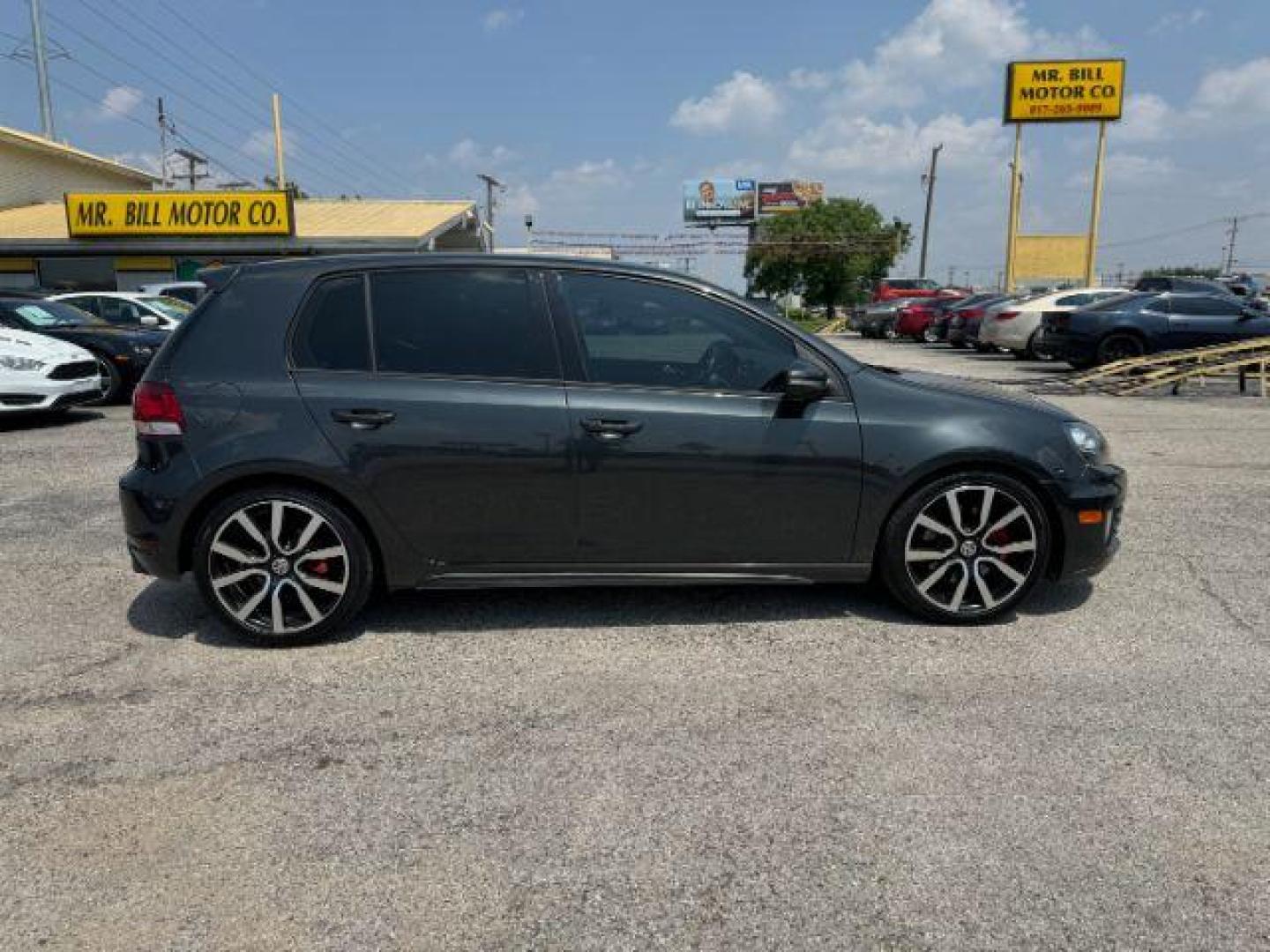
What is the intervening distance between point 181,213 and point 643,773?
100 feet

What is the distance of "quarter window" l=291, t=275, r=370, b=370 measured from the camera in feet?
12.9

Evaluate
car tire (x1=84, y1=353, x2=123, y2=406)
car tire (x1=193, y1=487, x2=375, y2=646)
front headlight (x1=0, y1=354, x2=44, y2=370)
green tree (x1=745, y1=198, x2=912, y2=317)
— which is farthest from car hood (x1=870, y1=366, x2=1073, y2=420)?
green tree (x1=745, y1=198, x2=912, y2=317)

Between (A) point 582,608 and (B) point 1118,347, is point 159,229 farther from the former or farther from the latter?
(A) point 582,608

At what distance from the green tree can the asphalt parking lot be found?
6273 cm

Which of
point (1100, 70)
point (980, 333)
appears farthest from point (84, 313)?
point (1100, 70)

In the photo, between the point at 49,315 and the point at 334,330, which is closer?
the point at 334,330

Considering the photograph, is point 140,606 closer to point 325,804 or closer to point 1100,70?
point 325,804

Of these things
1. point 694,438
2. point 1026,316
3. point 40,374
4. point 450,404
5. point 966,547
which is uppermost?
point 1026,316

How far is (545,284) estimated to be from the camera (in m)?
4.02

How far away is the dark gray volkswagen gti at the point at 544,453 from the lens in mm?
3848

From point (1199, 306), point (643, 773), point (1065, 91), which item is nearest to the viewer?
point (643, 773)

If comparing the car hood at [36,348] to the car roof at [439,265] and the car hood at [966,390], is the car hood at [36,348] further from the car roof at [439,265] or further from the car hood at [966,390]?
the car hood at [966,390]

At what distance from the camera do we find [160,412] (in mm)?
3850

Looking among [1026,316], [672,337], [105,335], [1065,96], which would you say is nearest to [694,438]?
[672,337]
